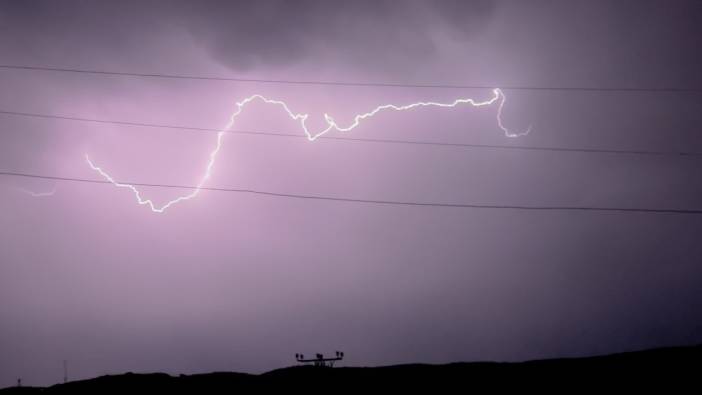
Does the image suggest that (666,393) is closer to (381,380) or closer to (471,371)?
(471,371)

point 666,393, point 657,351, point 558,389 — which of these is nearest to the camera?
point 666,393

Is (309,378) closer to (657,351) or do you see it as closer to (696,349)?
(657,351)

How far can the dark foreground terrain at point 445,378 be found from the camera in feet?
18.0

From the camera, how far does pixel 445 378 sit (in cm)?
587

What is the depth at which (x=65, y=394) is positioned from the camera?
19.1 feet

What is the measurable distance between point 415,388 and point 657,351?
3.73 meters

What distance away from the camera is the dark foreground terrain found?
550 cm

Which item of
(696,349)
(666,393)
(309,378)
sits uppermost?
(309,378)

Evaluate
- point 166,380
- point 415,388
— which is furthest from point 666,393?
point 166,380

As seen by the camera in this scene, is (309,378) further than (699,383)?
Yes

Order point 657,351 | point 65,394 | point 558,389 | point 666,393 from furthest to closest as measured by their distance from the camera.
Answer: point 657,351, point 65,394, point 558,389, point 666,393

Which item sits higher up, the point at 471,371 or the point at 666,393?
the point at 471,371

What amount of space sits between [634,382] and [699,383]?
26.3 inches

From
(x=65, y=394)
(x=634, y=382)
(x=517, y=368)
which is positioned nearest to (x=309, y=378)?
(x=517, y=368)
